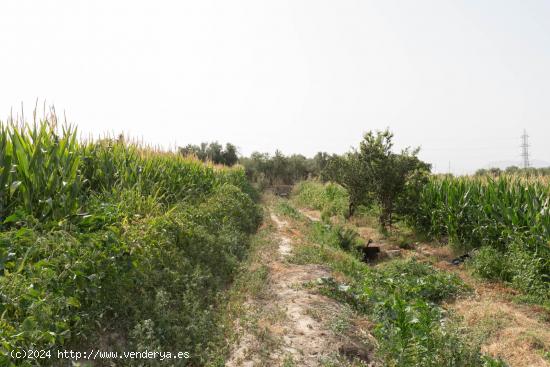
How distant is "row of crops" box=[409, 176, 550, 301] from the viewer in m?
7.84

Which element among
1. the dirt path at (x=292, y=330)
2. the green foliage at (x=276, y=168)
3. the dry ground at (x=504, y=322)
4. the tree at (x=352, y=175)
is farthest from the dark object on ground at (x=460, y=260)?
the green foliage at (x=276, y=168)

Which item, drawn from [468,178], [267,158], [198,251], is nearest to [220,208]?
[198,251]

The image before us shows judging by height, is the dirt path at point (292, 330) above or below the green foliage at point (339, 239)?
below

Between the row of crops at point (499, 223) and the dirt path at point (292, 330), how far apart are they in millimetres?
4612

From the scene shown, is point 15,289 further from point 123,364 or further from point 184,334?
point 184,334

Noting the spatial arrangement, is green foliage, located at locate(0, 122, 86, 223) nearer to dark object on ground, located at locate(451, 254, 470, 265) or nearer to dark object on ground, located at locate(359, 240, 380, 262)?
dark object on ground, located at locate(359, 240, 380, 262)

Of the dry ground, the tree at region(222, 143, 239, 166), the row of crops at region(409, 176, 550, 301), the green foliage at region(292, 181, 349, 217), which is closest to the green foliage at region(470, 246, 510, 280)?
the row of crops at region(409, 176, 550, 301)

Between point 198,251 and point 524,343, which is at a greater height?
point 198,251

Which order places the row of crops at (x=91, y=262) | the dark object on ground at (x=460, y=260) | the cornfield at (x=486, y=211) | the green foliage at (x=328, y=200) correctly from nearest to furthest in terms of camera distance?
the row of crops at (x=91, y=262)
the cornfield at (x=486, y=211)
the dark object on ground at (x=460, y=260)
the green foliage at (x=328, y=200)

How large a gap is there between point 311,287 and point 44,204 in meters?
4.04

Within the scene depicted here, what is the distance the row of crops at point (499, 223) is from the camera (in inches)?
309

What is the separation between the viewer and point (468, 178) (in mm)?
12828

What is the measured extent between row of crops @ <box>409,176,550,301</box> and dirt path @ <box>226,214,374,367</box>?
4.61 meters

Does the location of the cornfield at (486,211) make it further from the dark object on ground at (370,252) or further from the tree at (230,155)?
the tree at (230,155)
